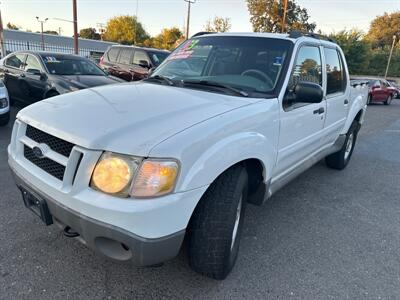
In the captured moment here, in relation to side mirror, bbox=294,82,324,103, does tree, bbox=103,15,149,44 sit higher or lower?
higher

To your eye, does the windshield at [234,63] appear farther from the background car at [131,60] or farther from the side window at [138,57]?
the side window at [138,57]

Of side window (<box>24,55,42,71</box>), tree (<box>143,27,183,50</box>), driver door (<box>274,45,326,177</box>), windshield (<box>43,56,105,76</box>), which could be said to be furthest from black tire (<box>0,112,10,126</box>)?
tree (<box>143,27,183,50</box>)

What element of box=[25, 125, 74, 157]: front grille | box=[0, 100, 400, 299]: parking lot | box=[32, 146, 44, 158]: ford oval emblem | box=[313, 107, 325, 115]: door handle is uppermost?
box=[313, 107, 325, 115]: door handle

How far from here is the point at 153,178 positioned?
5.90 feet

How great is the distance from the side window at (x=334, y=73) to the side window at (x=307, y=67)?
0.94 ft

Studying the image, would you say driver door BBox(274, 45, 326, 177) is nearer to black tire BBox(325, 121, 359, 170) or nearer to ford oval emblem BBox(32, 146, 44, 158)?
black tire BBox(325, 121, 359, 170)

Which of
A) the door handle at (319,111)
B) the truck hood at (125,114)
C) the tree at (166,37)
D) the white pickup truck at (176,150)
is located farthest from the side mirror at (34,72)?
the tree at (166,37)

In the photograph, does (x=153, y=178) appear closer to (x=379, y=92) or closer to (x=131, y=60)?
(x=131, y=60)

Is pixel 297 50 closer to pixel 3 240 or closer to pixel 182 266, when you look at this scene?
pixel 182 266

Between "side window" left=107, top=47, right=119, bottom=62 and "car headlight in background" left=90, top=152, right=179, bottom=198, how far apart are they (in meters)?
9.88

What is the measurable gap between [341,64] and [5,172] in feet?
15.3

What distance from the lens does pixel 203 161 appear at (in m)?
1.97

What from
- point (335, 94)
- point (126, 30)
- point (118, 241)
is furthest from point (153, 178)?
point (126, 30)

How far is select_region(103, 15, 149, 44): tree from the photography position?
6906 cm
